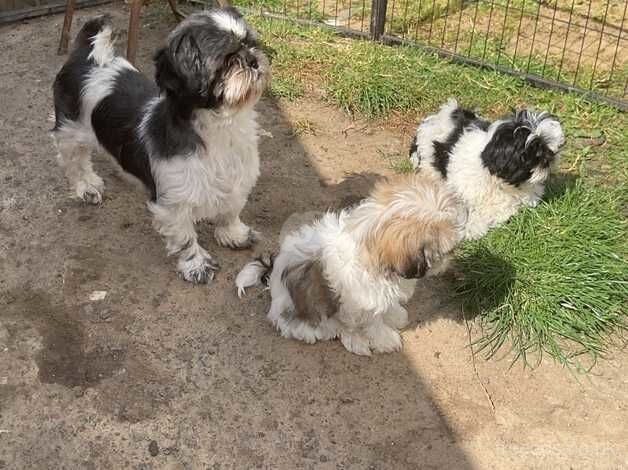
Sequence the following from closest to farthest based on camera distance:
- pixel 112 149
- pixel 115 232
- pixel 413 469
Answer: pixel 413 469 < pixel 112 149 < pixel 115 232

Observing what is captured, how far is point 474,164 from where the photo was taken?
4.50 m

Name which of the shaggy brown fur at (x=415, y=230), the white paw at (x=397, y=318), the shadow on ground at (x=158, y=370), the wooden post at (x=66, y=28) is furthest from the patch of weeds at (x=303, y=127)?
the shaggy brown fur at (x=415, y=230)

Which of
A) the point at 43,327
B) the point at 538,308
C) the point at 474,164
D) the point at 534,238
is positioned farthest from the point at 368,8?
the point at 43,327

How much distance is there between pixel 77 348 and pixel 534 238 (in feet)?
9.05

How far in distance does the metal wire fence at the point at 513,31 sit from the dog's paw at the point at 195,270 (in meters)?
3.27

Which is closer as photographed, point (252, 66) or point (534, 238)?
point (252, 66)

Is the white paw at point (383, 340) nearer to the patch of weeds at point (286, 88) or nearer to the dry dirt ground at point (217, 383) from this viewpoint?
the dry dirt ground at point (217, 383)

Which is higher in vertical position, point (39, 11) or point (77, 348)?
point (39, 11)

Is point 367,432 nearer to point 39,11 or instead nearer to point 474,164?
point 474,164

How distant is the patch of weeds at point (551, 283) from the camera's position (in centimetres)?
388

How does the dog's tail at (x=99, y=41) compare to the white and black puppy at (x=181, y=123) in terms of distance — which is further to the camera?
the dog's tail at (x=99, y=41)

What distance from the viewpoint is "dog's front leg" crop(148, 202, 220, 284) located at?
389cm

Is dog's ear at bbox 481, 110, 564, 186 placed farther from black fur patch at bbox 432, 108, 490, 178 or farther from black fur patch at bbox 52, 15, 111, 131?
black fur patch at bbox 52, 15, 111, 131

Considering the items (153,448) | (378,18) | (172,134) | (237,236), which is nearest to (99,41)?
(172,134)
